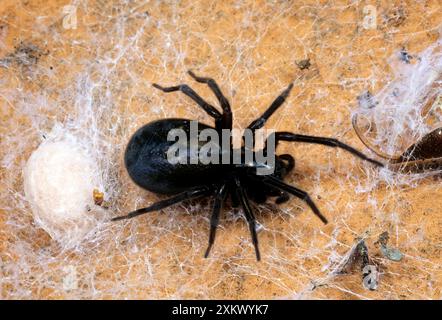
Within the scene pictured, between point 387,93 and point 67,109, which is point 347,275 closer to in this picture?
point 387,93

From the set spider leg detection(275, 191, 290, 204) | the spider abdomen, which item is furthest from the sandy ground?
the spider abdomen

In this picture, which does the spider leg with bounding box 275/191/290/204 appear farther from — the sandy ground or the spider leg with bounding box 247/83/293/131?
the spider leg with bounding box 247/83/293/131

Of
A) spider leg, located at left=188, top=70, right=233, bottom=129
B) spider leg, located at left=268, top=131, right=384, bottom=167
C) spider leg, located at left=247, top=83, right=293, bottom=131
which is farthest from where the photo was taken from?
spider leg, located at left=188, top=70, right=233, bottom=129

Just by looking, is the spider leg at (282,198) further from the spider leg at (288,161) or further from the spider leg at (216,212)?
the spider leg at (216,212)

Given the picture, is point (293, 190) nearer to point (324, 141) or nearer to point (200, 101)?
point (324, 141)

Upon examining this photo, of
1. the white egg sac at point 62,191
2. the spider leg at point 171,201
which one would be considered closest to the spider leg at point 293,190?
the spider leg at point 171,201

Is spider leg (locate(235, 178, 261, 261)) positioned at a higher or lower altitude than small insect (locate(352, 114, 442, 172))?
lower
